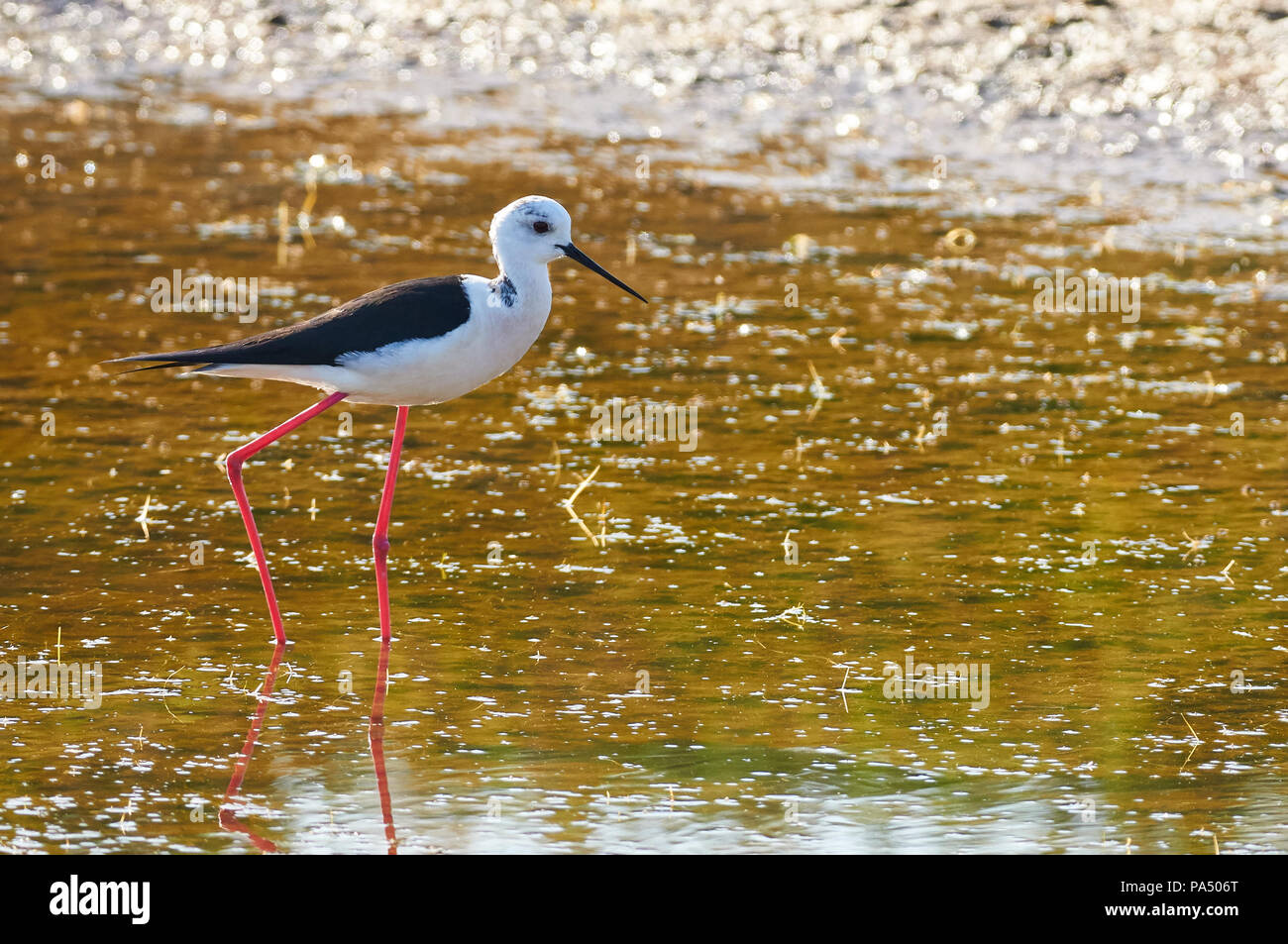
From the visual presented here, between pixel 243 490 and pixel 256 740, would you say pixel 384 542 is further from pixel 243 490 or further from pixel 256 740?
pixel 256 740

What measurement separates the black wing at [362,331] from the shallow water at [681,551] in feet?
2.91

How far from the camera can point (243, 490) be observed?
22.4 ft

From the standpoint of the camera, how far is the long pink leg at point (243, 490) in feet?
21.0

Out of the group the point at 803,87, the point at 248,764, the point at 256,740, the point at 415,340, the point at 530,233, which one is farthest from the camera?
the point at 803,87

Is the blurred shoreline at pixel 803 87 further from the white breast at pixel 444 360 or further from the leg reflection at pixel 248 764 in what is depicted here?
the leg reflection at pixel 248 764

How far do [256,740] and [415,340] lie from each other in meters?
1.51

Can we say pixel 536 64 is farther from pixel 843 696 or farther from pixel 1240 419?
pixel 843 696

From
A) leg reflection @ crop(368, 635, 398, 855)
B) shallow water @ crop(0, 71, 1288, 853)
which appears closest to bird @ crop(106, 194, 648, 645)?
A: leg reflection @ crop(368, 635, 398, 855)

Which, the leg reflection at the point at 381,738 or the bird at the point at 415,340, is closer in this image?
the leg reflection at the point at 381,738

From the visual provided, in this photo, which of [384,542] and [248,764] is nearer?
[248,764]

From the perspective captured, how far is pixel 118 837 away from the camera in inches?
196

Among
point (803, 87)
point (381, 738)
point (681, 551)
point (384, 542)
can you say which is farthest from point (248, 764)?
point (803, 87)

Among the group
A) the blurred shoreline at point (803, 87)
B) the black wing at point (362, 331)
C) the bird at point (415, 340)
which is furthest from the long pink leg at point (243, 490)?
the blurred shoreline at point (803, 87)

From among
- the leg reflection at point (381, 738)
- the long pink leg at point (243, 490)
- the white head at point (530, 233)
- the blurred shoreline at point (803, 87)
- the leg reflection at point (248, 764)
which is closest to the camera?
the leg reflection at point (248, 764)
